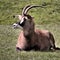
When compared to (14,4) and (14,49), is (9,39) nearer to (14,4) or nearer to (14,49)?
(14,49)

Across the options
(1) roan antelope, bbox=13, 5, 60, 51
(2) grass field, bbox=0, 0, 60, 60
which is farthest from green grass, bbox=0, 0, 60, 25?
(1) roan antelope, bbox=13, 5, 60, 51

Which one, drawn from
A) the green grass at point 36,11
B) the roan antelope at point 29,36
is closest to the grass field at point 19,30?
the green grass at point 36,11

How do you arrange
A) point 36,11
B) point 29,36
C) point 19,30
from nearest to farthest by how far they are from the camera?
1. point 29,36
2. point 19,30
3. point 36,11

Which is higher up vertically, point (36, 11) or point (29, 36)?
point (36, 11)

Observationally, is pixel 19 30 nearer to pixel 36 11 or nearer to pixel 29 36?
pixel 29 36

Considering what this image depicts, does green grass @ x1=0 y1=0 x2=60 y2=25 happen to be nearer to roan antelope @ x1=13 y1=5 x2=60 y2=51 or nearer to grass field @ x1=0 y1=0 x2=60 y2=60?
grass field @ x1=0 y1=0 x2=60 y2=60

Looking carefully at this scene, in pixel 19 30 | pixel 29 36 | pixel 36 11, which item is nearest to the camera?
pixel 29 36

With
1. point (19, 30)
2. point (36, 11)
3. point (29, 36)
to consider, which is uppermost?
point (36, 11)

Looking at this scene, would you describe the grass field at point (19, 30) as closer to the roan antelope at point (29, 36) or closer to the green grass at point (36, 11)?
the green grass at point (36, 11)

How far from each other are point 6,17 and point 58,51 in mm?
15154

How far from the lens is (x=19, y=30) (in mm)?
20719

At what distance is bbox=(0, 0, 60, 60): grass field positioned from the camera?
12945 millimetres

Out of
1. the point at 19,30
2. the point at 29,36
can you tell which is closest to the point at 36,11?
the point at 19,30

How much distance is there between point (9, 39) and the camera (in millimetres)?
16953
